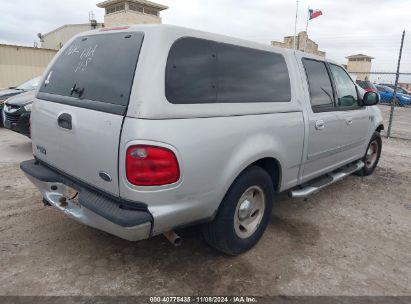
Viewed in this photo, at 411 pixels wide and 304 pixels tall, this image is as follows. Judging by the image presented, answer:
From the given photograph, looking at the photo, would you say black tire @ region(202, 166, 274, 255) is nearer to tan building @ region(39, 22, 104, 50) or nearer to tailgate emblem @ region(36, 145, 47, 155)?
tailgate emblem @ region(36, 145, 47, 155)

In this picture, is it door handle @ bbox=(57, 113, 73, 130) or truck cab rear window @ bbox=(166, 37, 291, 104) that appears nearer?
truck cab rear window @ bbox=(166, 37, 291, 104)

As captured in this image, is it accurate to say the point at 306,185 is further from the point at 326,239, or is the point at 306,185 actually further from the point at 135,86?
the point at 135,86

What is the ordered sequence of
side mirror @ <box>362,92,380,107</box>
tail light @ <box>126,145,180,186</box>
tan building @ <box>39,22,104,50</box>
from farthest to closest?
tan building @ <box>39,22,104,50</box>, side mirror @ <box>362,92,380,107</box>, tail light @ <box>126,145,180,186</box>

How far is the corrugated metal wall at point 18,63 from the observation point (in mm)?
15609

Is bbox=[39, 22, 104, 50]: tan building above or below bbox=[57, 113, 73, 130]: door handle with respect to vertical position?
above

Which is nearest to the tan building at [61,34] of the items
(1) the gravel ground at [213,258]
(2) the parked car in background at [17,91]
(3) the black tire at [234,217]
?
(2) the parked car in background at [17,91]

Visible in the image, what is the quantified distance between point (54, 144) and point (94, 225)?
2.59 feet

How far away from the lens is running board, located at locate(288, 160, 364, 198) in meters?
3.69

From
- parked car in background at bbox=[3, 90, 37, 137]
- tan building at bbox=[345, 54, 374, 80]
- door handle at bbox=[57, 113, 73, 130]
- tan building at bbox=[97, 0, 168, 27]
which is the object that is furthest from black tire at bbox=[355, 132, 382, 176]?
tan building at bbox=[345, 54, 374, 80]

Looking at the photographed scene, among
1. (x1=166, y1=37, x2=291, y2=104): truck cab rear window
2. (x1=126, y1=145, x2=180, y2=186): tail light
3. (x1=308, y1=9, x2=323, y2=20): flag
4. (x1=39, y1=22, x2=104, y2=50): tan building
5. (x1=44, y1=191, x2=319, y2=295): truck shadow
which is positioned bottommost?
(x1=44, y1=191, x2=319, y2=295): truck shadow

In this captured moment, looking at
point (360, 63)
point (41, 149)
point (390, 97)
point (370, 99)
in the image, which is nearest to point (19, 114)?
point (41, 149)

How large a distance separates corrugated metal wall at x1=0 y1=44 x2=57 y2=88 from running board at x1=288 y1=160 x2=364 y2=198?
15.9 metres

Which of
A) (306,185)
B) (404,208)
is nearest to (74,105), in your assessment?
(306,185)

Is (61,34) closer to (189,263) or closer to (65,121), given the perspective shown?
(65,121)
